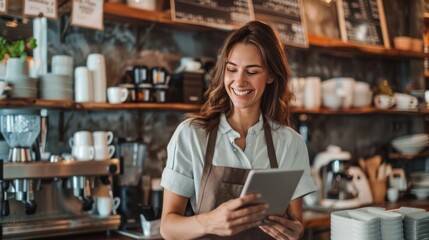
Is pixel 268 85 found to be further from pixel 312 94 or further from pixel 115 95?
pixel 312 94

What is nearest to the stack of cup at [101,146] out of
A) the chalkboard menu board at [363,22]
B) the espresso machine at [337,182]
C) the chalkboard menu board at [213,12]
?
the chalkboard menu board at [213,12]

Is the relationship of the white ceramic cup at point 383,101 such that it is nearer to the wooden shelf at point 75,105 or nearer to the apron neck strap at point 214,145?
the wooden shelf at point 75,105

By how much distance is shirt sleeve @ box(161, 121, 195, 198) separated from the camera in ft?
5.70

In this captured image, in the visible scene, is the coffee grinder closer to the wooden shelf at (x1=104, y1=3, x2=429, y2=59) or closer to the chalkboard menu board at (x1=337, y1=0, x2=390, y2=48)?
the wooden shelf at (x1=104, y1=3, x2=429, y2=59)

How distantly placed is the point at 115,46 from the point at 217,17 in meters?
0.67

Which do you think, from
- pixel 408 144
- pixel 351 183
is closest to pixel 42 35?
pixel 351 183

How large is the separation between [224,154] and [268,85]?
12.9 inches

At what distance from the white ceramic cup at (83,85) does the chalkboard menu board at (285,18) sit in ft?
4.40

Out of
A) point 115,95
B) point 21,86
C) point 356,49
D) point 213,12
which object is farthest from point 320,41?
point 21,86

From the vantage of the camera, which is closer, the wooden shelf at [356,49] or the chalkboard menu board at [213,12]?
the chalkboard menu board at [213,12]

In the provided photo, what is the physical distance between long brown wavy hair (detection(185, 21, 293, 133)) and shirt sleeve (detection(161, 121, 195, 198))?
93mm

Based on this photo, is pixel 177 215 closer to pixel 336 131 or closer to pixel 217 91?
pixel 217 91

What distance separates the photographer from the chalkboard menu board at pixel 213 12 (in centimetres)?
315

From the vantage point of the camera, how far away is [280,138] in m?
1.92
